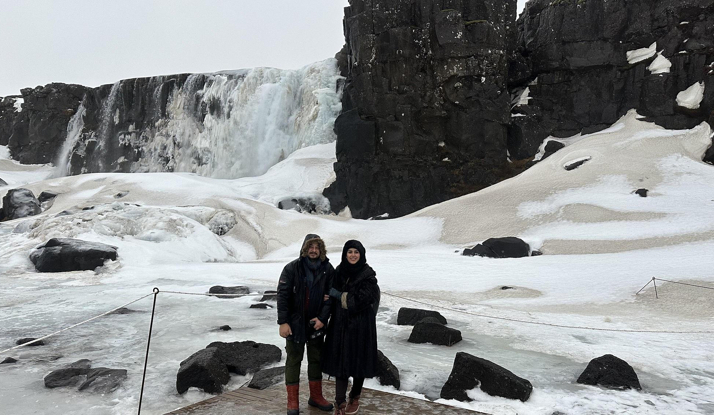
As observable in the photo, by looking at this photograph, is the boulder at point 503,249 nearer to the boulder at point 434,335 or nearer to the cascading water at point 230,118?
the boulder at point 434,335

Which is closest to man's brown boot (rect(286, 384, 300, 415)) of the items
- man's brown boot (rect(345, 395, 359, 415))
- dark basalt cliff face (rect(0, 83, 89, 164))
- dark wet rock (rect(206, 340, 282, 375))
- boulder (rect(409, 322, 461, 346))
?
man's brown boot (rect(345, 395, 359, 415))

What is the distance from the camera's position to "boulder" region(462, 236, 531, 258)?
52.6 ft

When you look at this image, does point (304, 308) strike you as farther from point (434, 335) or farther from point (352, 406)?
point (434, 335)

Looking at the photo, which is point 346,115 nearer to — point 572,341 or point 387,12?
point 387,12

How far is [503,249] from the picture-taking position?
639 inches

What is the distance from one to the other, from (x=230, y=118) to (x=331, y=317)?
35.0 metres

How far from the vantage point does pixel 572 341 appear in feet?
24.6

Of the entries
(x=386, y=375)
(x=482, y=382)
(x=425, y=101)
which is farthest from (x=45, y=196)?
(x=482, y=382)

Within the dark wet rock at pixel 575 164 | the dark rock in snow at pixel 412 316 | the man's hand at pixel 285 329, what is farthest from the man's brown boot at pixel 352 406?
the dark wet rock at pixel 575 164

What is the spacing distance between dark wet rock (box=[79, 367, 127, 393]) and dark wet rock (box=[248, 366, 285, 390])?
5.43 feet

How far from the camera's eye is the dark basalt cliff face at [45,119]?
47.3 meters

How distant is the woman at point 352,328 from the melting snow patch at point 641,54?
2971cm

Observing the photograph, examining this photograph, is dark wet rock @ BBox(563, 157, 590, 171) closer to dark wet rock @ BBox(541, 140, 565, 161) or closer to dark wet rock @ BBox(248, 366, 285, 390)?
dark wet rock @ BBox(541, 140, 565, 161)

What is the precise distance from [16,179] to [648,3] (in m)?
51.3
